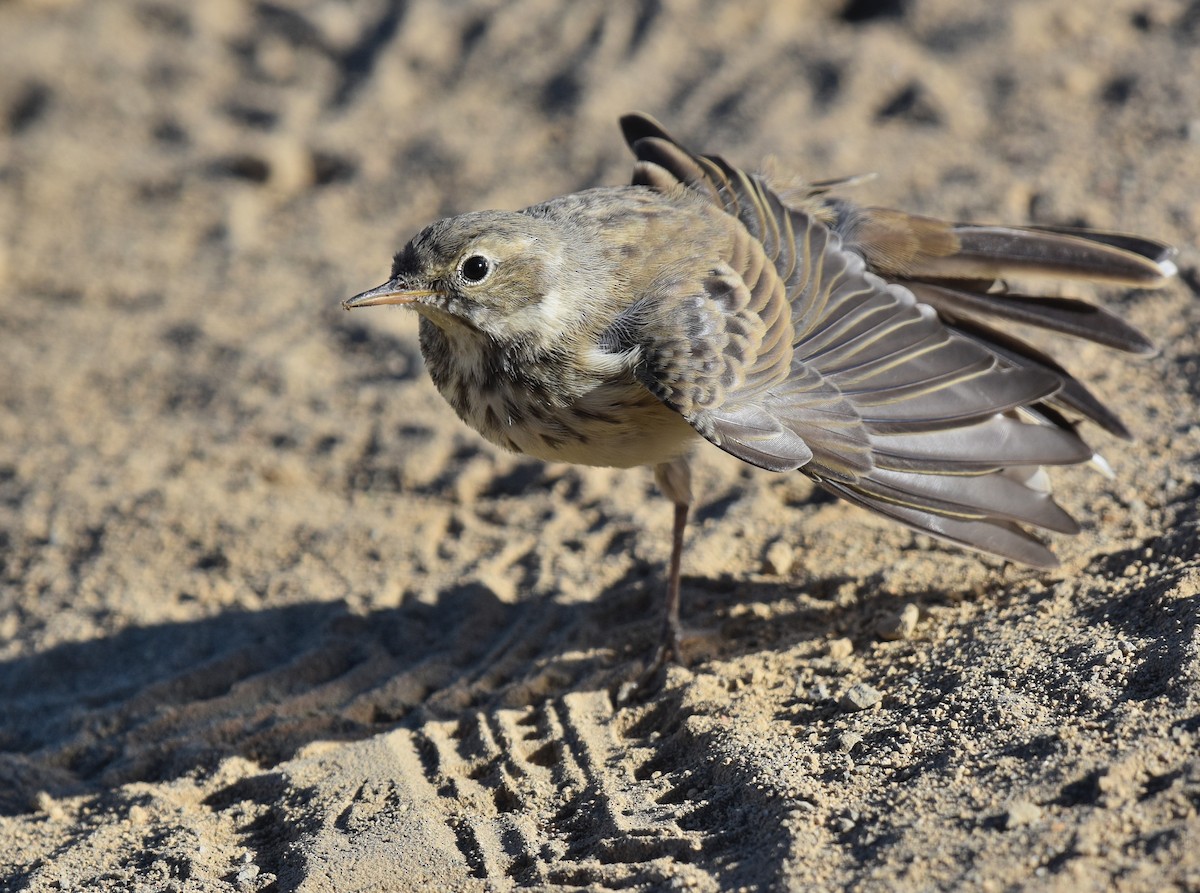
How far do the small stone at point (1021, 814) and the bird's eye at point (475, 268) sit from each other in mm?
2940

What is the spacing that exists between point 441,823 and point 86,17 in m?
9.21

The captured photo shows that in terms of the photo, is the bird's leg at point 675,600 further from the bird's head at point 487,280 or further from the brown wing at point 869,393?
the bird's head at point 487,280

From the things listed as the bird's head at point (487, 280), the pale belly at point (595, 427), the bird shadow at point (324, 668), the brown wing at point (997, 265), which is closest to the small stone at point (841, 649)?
the bird shadow at point (324, 668)

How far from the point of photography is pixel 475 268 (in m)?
5.41

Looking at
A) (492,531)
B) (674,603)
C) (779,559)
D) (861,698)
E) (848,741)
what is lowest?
(848,741)

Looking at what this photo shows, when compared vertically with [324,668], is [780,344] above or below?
above

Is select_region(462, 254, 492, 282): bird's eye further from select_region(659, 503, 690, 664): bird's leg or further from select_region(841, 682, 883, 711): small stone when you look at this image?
select_region(841, 682, 883, 711): small stone

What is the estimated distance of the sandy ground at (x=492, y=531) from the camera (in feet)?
15.0

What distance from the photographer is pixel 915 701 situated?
4984mm

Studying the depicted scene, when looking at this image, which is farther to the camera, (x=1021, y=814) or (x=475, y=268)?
(x=475, y=268)

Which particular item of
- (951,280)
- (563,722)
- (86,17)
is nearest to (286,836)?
(563,722)

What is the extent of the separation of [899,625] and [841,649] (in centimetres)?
27

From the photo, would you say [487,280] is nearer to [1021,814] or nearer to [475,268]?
[475,268]

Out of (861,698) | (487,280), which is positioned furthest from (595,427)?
(861,698)
